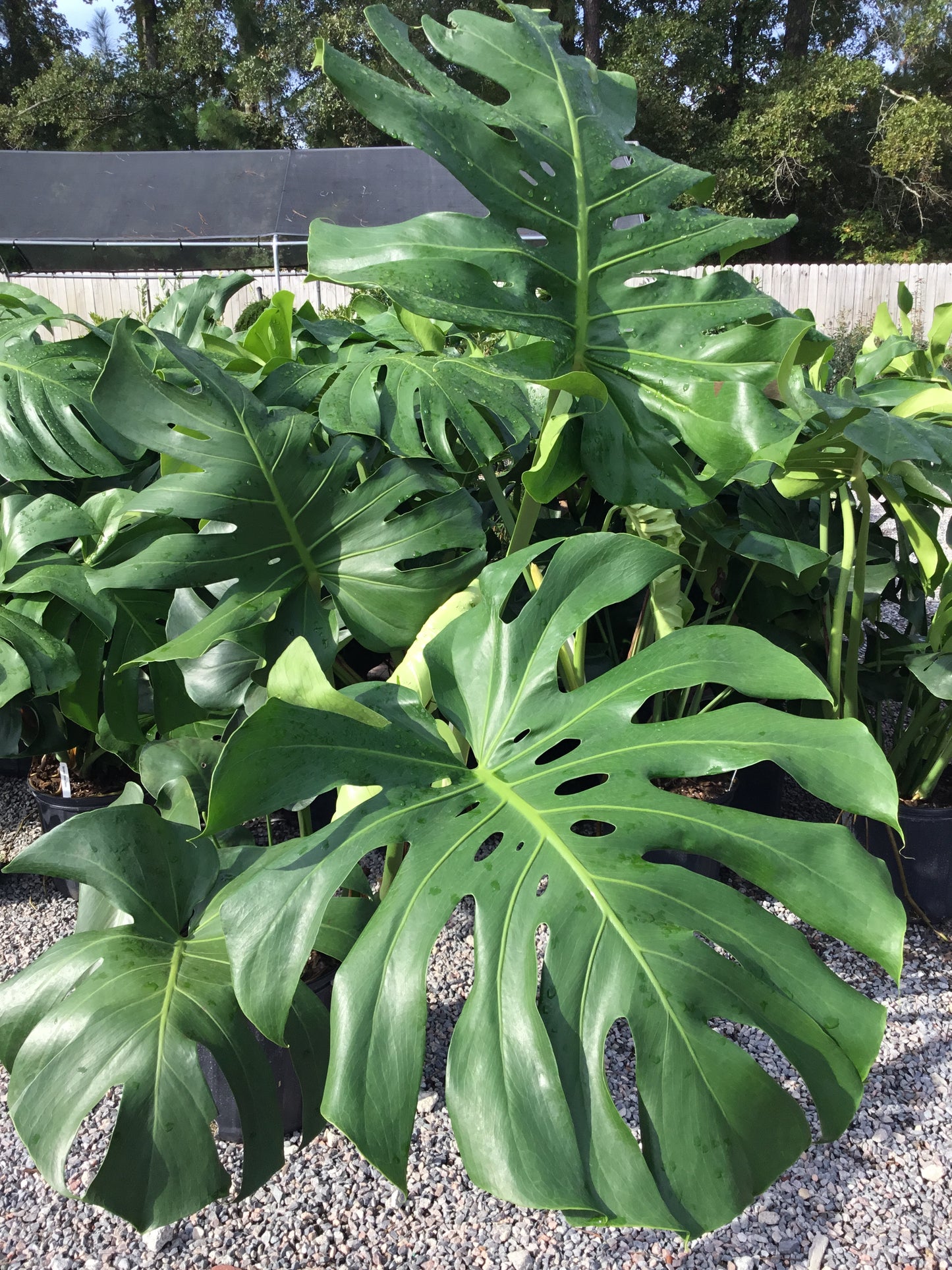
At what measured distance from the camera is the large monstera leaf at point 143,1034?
2.45ft

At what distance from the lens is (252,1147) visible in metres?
0.79

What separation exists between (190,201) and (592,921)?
1377 cm

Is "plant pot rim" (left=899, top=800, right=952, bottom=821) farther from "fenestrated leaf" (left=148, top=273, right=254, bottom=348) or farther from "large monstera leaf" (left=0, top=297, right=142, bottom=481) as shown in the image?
"fenestrated leaf" (left=148, top=273, right=254, bottom=348)

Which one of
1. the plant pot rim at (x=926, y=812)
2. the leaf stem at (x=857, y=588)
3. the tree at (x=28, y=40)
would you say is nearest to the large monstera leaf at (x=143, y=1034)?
the leaf stem at (x=857, y=588)

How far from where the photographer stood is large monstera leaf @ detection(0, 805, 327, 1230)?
75 centimetres

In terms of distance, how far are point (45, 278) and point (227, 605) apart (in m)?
13.2

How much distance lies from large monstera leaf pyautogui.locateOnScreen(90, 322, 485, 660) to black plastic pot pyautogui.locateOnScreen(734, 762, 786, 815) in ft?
3.35

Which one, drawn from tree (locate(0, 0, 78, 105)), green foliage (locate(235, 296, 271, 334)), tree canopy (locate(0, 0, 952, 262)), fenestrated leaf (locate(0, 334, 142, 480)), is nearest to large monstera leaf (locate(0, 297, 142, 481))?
fenestrated leaf (locate(0, 334, 142, 480))

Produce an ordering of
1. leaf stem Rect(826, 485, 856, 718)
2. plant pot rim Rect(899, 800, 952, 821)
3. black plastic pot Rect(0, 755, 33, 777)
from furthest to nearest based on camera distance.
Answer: black plastic pot Rect(0, 755, 33, 777) → plant pot rim Rect(899, 800, 952, 821) → leaf stem Rect(826, 485, 856, 718)

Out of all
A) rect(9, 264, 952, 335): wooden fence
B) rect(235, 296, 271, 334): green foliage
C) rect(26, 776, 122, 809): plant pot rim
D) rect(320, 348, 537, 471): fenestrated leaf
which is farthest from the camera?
rect(9, 264, 952, 335): wooden fence

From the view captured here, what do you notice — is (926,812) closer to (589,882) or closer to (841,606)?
(841,606)

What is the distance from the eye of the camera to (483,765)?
0.89 m

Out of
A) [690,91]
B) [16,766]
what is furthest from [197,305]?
[690,91]

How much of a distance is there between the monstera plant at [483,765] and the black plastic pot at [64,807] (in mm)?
578
